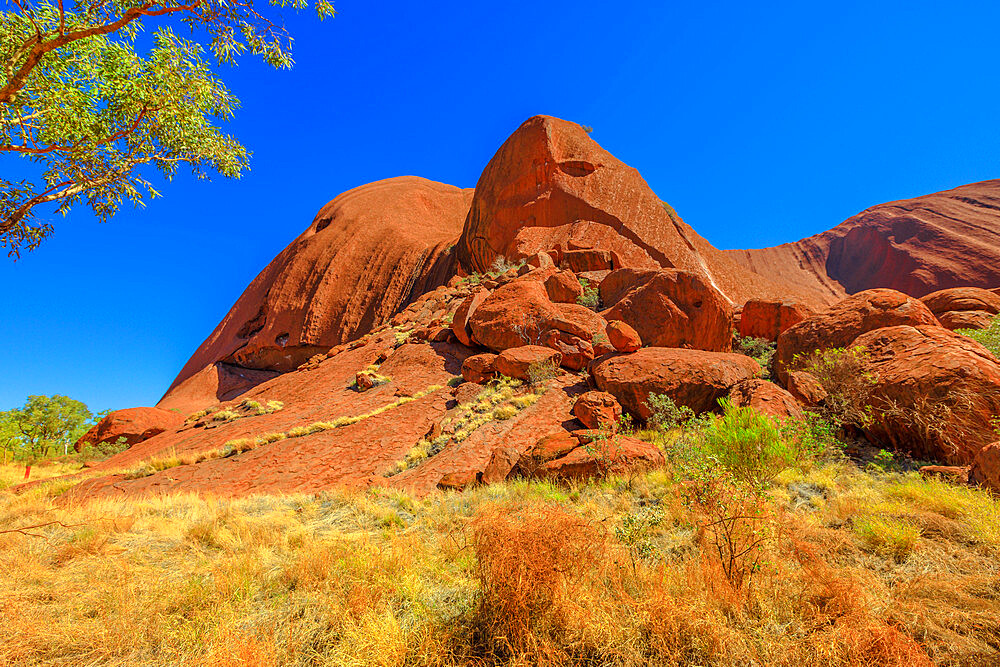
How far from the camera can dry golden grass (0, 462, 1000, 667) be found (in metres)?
2.16

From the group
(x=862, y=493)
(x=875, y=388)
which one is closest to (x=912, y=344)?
(x=875, y=388)

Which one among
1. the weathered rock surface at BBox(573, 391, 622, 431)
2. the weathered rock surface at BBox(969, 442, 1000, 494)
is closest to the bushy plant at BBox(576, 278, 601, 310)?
the weathered rock surface at BBox(573, 391, 622, 431)

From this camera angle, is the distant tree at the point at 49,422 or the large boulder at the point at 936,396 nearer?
the large boulder at the point at 936,396

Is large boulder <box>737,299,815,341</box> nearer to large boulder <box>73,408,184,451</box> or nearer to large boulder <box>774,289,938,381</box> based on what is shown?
large boulder <box>774,289,938,381</box>

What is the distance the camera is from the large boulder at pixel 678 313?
10641 millimetres

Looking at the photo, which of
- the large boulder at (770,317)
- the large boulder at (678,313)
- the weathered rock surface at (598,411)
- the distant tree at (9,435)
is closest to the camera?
the weathered rock surface at (598,411)

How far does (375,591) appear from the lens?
2863mm

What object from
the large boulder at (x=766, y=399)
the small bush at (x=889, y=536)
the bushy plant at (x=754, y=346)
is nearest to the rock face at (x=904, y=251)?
the bushy plant at (x=754, y=346)

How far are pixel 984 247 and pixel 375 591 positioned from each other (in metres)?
42.9

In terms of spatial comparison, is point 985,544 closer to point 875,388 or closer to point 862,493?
point 862,493

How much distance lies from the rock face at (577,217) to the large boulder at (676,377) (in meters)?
9.41

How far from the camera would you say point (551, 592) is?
246cm

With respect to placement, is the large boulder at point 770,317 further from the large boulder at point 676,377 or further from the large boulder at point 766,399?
the large boulder at point 766,399

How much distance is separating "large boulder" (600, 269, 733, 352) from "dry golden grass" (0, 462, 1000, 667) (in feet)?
22.1
